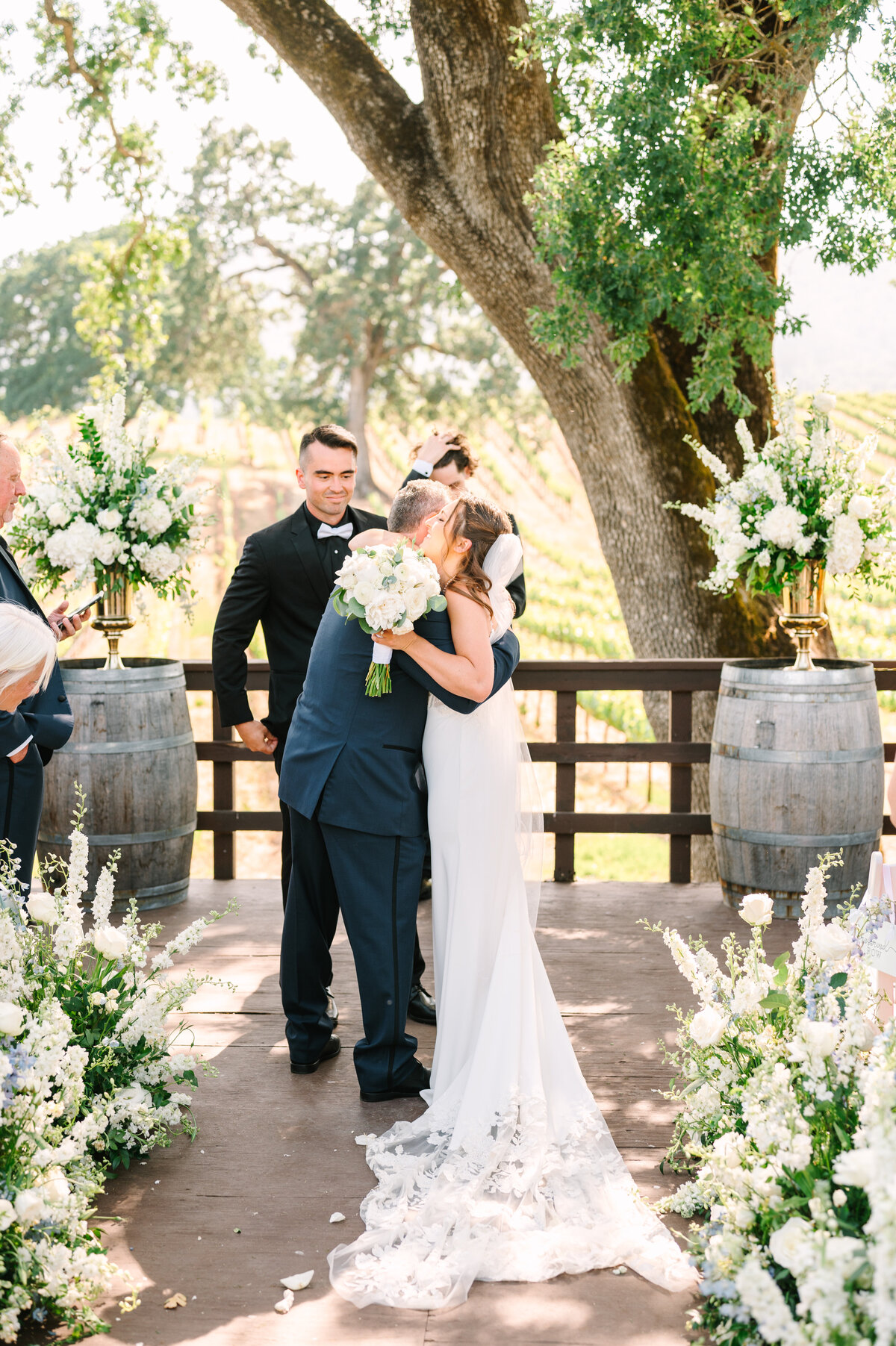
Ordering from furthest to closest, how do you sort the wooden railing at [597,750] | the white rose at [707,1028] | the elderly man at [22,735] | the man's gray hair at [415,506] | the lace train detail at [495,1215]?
the wooden railing at [597,750] → the elderly man at [22,735] → the man's gray hair at [415,506] → the white rose at [707,1028] → the lace train detail at [495,1215]

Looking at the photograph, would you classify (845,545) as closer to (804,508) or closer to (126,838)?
(804,508)

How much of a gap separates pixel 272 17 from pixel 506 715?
4.88 meters

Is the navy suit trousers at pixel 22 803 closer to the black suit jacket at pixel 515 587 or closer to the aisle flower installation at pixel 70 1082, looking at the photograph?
the aisle flower installation at pixel 70 1082

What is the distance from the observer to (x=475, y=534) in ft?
11.1

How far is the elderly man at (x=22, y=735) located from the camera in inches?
141

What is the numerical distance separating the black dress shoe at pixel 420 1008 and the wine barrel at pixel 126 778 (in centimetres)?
168

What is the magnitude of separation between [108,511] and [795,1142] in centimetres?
404

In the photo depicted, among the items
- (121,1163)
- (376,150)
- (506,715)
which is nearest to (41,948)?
(121,1163)

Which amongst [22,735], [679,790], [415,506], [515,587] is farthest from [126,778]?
[679,790]

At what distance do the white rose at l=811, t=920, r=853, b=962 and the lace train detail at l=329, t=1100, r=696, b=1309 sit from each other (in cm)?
74

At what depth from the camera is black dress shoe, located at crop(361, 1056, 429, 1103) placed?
3594 mm

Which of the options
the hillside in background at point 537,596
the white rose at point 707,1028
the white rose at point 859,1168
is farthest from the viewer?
the hillside in background at point 537,596

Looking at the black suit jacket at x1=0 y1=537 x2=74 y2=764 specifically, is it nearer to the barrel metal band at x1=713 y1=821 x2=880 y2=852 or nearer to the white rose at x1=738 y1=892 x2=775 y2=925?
the white rose at x1=738 y1=892 x2=775 y2=925

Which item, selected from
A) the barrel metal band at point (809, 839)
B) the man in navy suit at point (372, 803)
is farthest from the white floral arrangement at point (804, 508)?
the man in navy suit at point (372, 803)
